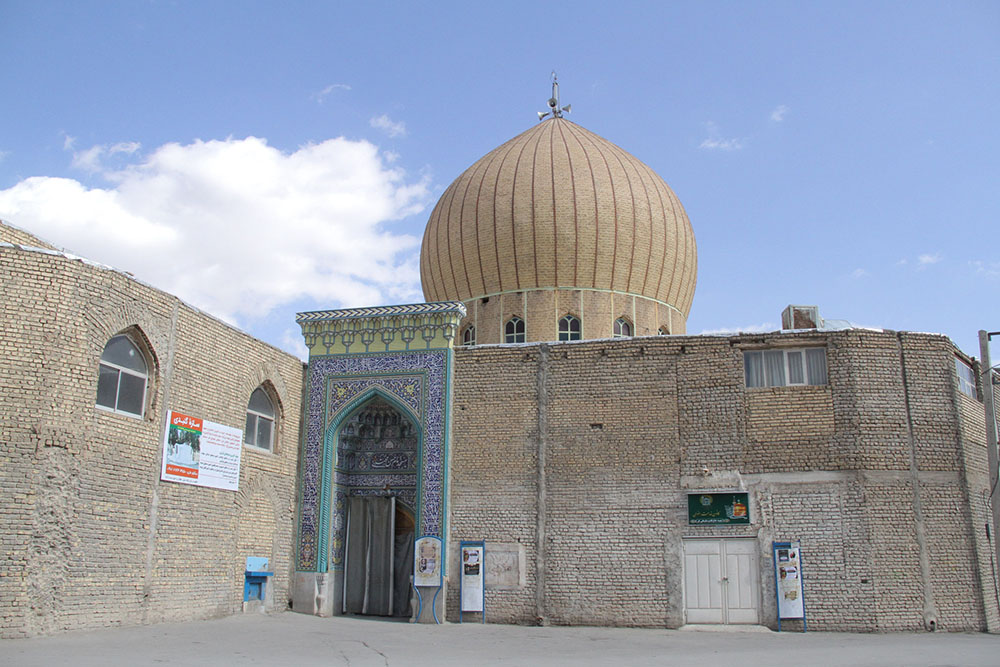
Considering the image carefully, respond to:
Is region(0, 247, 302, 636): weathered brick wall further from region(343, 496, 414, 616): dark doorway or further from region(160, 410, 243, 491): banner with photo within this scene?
region(343, 496, 414, 616): dark doorway

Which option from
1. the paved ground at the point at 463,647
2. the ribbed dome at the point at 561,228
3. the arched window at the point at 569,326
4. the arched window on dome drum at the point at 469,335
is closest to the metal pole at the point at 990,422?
the paved ground at the point at 463,647

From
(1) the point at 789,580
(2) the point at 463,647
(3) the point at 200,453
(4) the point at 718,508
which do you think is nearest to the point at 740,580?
(1) the point at 789,580

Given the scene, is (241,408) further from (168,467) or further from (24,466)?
(24,466)

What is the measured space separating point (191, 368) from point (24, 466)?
3067 mm

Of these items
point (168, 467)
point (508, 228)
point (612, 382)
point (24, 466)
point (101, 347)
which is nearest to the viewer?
point (24, 466)

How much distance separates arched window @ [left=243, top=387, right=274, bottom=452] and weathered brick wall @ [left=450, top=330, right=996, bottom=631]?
3.15 meters

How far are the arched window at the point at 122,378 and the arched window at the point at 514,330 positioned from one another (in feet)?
27.0

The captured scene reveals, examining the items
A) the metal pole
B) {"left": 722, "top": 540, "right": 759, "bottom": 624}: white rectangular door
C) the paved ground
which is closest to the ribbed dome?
{"left": 722, "top": 540, "right": 759, "bottom": 624}: white rectangular door

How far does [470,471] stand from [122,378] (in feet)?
18.5

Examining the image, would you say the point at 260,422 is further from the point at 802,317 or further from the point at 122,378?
the point at 802,317

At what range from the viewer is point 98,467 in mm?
11266

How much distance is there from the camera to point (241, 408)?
1423 cm

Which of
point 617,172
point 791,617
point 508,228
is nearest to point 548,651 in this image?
point 791,617

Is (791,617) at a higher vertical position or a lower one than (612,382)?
lower
